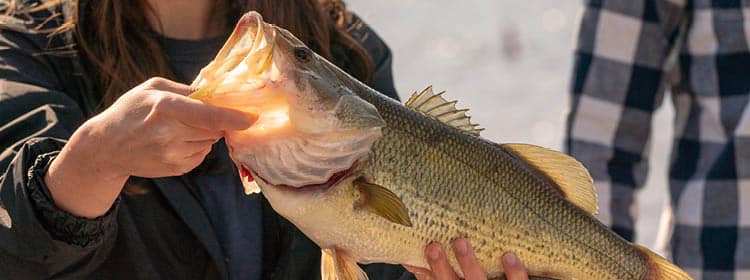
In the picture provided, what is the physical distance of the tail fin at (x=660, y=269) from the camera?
2.87 meters

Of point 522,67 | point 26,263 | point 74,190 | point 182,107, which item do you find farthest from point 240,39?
point 522,67

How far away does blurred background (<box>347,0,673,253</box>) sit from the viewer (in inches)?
374

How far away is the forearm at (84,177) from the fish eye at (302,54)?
1.29 feet

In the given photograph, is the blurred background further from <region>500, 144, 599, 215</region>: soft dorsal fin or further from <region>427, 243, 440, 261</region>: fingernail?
<region>427, 243, 440, 261</region>: fingernail

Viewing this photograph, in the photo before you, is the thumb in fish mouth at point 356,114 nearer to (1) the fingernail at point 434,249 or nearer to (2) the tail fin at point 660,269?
(1) the fingernail at point 434,249

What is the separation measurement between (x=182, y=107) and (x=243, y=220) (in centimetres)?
97

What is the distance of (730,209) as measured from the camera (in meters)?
4.36

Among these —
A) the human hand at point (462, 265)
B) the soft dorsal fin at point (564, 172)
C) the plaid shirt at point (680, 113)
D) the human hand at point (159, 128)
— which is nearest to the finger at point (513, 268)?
the human hand at point (462, 265)

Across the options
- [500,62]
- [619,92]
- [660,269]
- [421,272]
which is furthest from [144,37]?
[500,62]

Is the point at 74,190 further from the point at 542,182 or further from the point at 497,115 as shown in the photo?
the point at 497,115

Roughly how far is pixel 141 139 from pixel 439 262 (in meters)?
0.69

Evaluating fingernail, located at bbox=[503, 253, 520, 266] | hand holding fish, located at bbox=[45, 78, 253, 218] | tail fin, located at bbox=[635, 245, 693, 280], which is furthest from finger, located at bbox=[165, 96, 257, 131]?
tail fin, located at bbox=[635, 245, 693, 280]

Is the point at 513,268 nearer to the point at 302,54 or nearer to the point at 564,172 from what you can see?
the point at 564,172

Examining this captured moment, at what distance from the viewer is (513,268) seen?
269 centimetres
